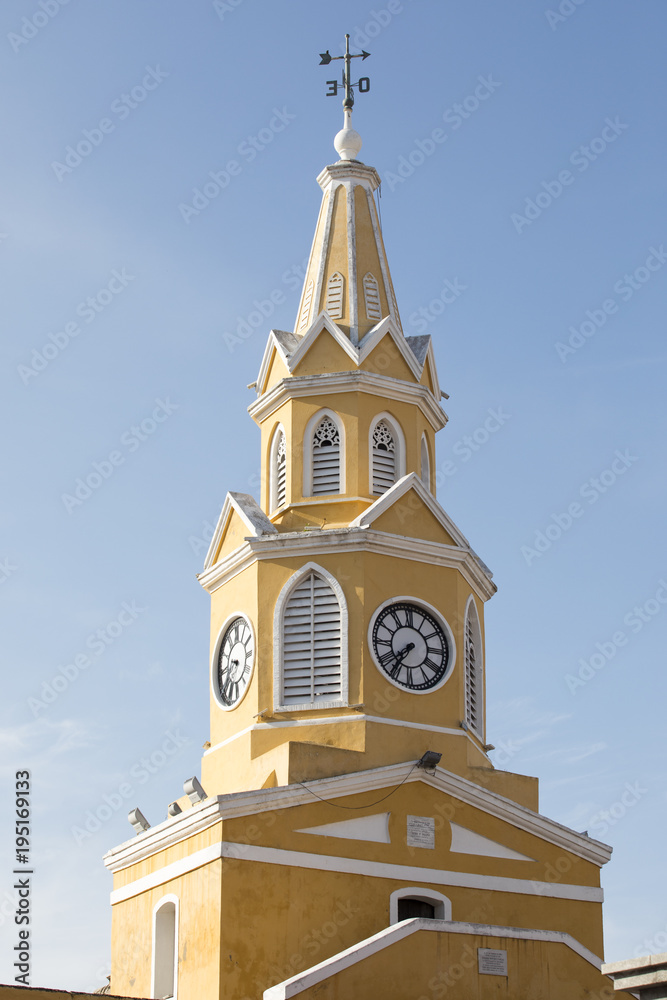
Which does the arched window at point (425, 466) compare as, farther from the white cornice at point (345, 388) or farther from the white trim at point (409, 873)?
the white trim at point (409, 873)

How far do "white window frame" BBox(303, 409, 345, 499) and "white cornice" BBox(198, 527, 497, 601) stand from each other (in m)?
1.41

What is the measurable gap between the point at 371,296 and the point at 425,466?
373cm

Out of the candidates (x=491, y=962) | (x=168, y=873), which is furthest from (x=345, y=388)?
(x=491, y=962)

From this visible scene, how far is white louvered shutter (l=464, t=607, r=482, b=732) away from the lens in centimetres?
2969

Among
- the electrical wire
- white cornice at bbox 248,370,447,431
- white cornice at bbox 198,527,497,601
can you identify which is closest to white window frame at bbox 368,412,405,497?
white cornice at bbox 248,370,447,431

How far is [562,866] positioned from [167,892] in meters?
7.00

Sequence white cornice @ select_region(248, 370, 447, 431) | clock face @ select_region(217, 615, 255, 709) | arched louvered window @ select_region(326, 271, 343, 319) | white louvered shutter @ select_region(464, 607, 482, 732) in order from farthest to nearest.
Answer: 1. arched louvered window @ select_region(326, 271, 343, 319)
2. white cornice @ select_region(248, 370, 447, 431)
3. white louvered shutter @ select_region(464, 607, 482, 732)
4. clock face @ select_region(217, 615, 255, 709)

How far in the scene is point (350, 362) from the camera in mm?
31203

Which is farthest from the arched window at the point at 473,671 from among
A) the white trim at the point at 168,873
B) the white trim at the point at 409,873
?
the white trim at the point at 168,873

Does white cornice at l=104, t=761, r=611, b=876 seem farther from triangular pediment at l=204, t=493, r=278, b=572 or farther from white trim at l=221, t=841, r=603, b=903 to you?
triangular pediment at l=204, t=493, r=278, b=572

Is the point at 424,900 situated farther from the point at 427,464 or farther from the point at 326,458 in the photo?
the point at 427,464

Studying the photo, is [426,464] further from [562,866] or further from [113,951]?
[113,951]

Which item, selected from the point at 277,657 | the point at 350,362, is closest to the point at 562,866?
the point at 277,657

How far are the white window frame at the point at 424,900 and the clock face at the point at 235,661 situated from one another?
4775 millimetres
